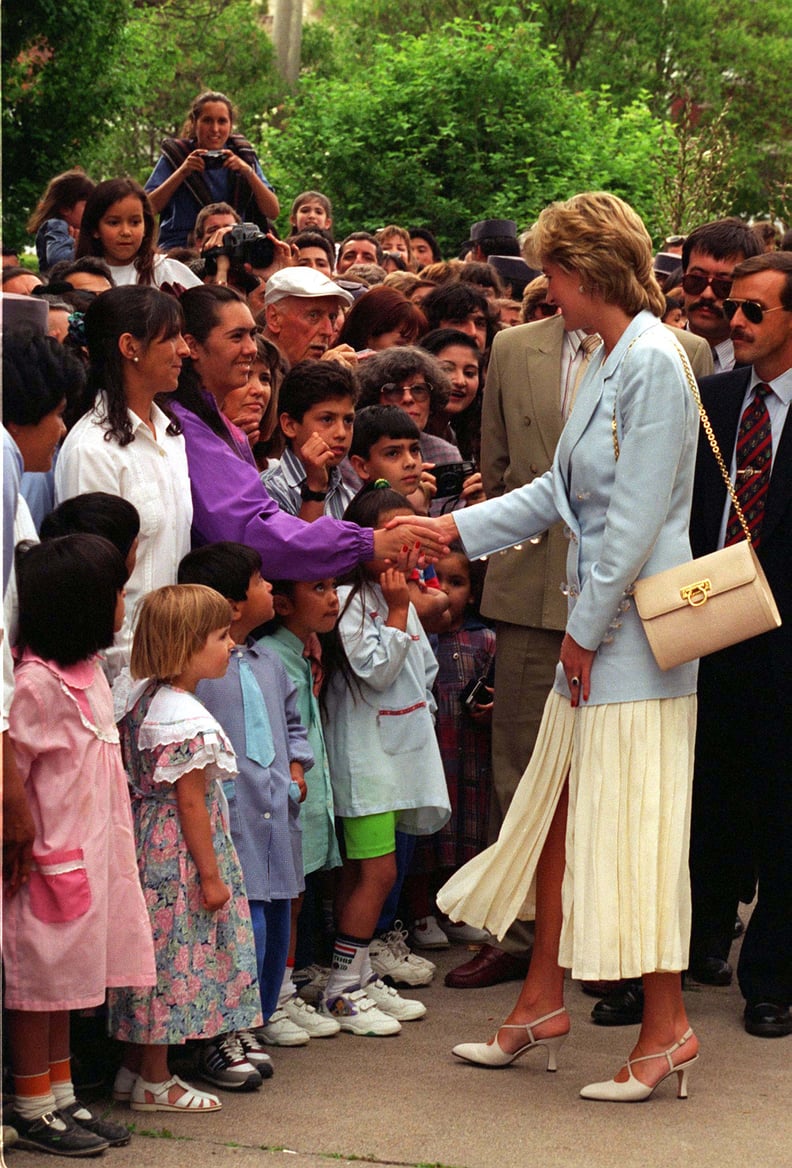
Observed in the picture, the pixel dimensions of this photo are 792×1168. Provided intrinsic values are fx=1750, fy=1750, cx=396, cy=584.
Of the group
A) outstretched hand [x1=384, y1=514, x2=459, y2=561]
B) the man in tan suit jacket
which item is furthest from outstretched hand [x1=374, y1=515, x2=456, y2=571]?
the man in tan suit jacket

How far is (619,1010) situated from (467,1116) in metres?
1.12

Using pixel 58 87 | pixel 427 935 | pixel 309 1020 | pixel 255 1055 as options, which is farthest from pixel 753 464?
pixel 58 87

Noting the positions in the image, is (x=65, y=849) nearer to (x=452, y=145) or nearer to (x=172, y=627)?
Result: (x=172, y=627)

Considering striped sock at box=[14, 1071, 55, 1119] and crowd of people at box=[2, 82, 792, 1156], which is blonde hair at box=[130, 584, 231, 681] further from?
striped sock at box=[14, 1071, 55, 1119]

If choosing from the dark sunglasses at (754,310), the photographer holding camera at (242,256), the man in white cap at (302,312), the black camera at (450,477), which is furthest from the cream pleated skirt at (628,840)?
the photographer holding camera at (242,256)

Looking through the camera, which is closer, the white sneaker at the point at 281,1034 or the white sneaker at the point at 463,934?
the white sneaker at the point at 281,1034

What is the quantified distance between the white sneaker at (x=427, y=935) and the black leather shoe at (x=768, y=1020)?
136cm

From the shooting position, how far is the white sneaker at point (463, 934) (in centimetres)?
664

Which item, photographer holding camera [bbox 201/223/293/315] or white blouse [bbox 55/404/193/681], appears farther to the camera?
photographer holding camera [bbox 201/223/293/315]

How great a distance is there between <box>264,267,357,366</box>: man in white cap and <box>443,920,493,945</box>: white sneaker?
2.20 meters

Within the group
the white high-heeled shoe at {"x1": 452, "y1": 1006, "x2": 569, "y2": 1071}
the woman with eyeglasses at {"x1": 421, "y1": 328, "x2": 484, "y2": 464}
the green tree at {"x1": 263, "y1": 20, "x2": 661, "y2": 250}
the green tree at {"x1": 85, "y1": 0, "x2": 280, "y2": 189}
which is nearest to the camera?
the white high-heeled shoe at {"x1": 452, "y1": 1006, "x2": 569, "y2": 1071}

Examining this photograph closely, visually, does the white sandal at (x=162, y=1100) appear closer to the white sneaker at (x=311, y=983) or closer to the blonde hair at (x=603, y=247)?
the white sneaker at (x=311, y=983)

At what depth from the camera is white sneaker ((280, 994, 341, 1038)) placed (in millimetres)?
5383

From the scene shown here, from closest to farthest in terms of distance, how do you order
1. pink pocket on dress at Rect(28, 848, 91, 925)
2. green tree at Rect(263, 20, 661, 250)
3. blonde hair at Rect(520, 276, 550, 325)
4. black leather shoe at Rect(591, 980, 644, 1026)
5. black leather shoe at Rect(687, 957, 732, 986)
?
pink pocket on dress at Rect(28, 848, 91, 925) → black leather shoe at Rect(591, 980, 644, 1026) → black leather shoe at Rect(687, 957, 732, 986) → blonde hair at Rect(520, 276, 550, 325) → green tree at Rect(263, 20, 661, 250)
